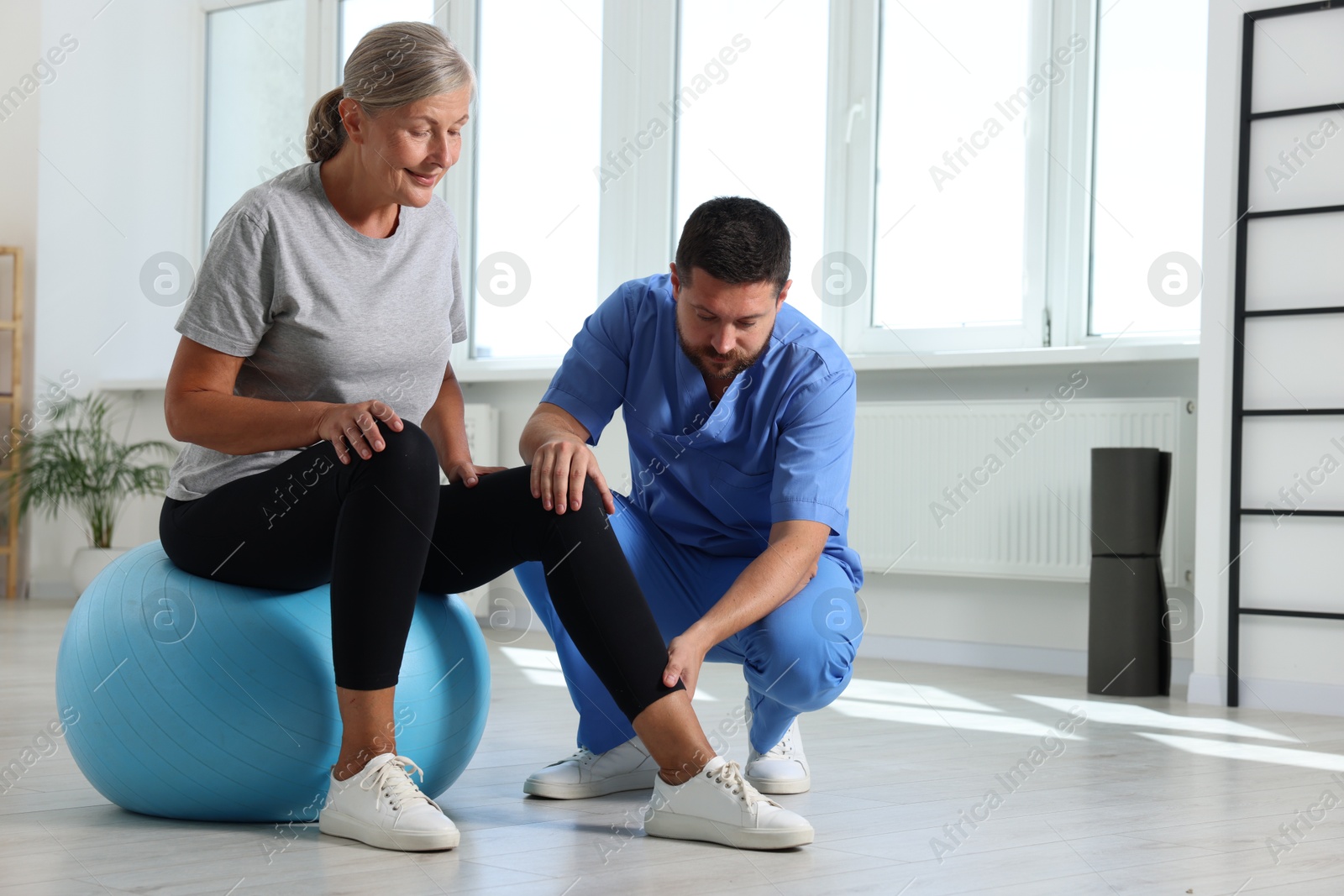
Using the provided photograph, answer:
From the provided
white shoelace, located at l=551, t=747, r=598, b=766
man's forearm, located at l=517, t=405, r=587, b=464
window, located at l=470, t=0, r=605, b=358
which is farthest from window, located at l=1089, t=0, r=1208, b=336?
white shoelace, located at l=551, t=747, r=598, b=766

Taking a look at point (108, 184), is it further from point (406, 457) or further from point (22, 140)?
point (406, 457)

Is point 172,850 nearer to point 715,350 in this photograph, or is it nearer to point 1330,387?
point 715,350

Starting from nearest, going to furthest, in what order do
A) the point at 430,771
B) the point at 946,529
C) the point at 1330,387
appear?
the point at 430,771, the point at 1330,387, the point at 946,529

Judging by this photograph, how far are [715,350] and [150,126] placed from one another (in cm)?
514

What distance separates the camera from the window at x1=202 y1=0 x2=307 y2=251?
620 cm

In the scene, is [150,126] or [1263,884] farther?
[150,126]

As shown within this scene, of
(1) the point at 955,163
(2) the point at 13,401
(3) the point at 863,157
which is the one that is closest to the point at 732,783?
(1) the point at 955,163

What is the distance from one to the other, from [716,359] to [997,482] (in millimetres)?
2268

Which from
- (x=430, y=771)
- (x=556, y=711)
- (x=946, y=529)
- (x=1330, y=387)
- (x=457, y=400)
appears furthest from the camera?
(x=946, y=529)

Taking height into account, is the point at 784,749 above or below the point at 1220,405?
below

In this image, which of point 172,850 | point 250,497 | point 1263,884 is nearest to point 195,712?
point 172,850

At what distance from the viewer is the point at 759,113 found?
4730 millimetres

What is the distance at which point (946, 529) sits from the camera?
13.4ft

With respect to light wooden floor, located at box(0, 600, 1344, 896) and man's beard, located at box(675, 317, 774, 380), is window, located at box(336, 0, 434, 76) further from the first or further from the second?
man's beard, located at box(675, 317, 774, 380)
